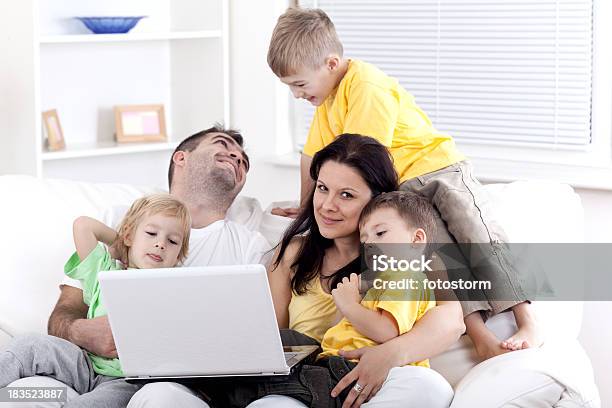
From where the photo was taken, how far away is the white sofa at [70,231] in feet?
8.18

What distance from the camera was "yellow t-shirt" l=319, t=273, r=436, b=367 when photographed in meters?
2.23

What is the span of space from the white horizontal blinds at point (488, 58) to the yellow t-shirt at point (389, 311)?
1377 mm

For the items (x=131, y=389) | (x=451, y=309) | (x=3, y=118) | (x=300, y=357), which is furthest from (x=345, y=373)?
(x=3, y=118)

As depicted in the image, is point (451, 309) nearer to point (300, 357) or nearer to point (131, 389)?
point (300, 357)

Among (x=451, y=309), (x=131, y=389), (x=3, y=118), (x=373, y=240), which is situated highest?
(x=3, y=118)

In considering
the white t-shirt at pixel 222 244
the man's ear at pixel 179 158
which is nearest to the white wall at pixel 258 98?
the man's ear at pixel 179 158

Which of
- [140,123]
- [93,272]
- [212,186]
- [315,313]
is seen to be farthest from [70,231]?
[140,123]

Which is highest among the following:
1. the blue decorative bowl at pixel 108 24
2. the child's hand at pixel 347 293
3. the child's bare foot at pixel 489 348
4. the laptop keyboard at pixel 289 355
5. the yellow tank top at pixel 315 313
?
the blue decorative bowl at pixel 108 24

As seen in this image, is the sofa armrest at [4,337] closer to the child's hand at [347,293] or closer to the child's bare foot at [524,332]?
the child's hand at [347,293]

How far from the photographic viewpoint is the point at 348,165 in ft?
7.84

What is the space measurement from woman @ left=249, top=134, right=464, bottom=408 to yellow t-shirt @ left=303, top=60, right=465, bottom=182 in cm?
20

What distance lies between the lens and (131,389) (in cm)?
229

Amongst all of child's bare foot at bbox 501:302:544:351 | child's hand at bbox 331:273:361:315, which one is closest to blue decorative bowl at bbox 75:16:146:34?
child's hand at bbox 331:273:361:315

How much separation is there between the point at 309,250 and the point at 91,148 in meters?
1.64
